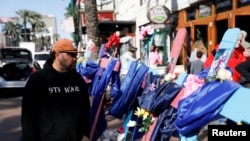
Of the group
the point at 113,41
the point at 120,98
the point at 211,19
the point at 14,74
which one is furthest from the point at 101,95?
the point at 14,74

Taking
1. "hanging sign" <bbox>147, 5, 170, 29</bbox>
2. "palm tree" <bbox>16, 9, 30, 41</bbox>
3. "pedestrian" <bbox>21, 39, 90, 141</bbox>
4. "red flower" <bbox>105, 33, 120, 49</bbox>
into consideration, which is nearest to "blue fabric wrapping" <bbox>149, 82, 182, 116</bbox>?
"pedestrian" <bbox>21, 39, 90, 141</bbox>

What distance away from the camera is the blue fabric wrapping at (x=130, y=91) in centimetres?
487

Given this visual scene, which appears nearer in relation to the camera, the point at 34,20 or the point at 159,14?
the point at 159,14

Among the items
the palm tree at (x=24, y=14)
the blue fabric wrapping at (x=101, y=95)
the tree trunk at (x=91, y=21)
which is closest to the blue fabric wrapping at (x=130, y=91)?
the blue fabric wrapping at (x=101, y=95)

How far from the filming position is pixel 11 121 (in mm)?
9133

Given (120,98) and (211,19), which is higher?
(211,19)

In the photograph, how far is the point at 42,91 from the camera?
3443 mm

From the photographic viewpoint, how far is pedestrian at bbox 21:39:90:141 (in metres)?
3.44

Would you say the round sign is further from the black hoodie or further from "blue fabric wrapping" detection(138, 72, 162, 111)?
the black hoodie

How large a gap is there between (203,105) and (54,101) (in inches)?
51.5

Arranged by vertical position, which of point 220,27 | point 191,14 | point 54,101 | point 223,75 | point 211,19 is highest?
point 191,14

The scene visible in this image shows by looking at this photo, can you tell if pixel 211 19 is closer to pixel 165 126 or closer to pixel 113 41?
pixel 113 41

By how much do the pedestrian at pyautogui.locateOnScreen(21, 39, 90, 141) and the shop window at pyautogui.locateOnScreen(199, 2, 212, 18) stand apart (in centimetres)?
949

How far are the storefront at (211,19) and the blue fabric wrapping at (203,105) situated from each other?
704cm
